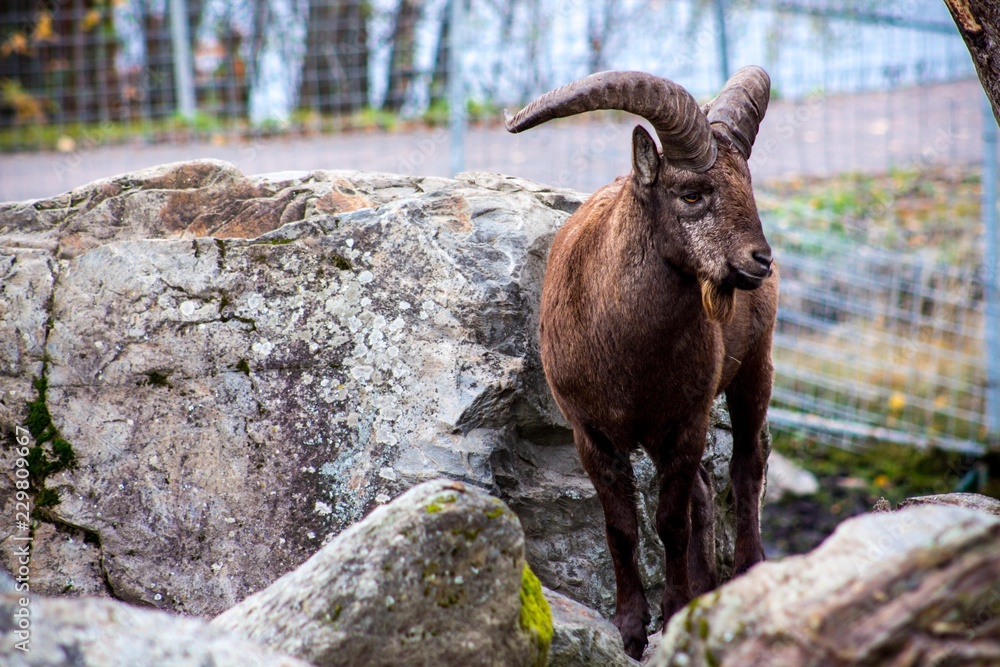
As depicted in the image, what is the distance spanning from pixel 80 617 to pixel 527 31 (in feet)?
22.6

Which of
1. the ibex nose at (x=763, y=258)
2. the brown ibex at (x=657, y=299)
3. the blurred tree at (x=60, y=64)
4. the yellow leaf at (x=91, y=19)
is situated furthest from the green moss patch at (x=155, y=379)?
the yellow leaf at (x=91, y=19)

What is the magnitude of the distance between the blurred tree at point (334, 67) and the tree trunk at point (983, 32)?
6332 millimetres

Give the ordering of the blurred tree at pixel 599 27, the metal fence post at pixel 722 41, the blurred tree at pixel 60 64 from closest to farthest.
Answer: the metal fence post at pixel 722 41, the blurred tree at pixel 599 27, the blurred tree at pixel 60 64

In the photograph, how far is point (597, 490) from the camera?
13.2 ft

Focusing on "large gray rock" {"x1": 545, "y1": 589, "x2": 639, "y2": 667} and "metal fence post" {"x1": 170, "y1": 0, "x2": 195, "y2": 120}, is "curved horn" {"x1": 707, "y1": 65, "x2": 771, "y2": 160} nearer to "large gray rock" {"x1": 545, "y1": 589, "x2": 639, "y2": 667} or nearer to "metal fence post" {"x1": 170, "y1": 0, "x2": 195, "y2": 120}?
"large gray rock" {"x1": 545, "y1": 589, "x2": 639, "y2": 667}

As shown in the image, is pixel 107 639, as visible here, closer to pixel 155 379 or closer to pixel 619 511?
pixel 155 379

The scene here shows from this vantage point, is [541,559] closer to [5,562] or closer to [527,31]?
[5,562]

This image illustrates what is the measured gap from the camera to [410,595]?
2.71 metres

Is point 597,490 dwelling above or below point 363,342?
below

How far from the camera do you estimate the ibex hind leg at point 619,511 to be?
395 cm

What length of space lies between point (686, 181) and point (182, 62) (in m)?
7.35

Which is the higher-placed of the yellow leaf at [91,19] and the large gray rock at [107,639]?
the yellow leaf at [91,19]

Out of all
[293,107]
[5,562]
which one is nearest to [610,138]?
[293,107]

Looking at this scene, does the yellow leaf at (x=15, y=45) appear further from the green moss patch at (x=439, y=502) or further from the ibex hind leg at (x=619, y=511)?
the green moss patch at (x=439, y=502)
